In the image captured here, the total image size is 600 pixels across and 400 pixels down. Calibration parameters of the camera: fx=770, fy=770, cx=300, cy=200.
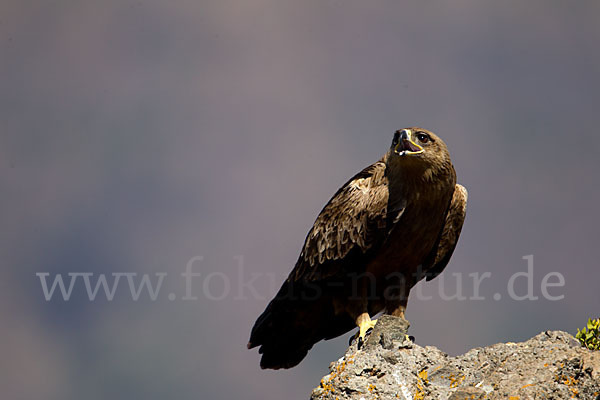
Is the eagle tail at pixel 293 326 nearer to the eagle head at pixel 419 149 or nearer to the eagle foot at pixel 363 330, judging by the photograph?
the eagle foot at pixel 363 330

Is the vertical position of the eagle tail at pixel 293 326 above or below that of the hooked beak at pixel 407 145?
below

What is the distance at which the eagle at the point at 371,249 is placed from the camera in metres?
8.78

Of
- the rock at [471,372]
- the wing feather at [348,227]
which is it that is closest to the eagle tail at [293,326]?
the wing feather at [348,227]

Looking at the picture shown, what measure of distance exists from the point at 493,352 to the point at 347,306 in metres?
2.31

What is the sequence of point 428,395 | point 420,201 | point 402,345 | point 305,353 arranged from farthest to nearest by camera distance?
point 305,353
point 420,201
point 402,345
point 428,395

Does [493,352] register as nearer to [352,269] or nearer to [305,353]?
[352,269]

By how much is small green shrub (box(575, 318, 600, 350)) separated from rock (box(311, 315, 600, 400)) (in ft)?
1.49

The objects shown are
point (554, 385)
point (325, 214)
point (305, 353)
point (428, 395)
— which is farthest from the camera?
point (305, 353)

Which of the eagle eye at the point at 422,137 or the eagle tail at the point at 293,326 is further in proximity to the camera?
the eagle tail at the point at 293,326

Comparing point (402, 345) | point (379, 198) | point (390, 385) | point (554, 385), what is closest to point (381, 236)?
point (379, 198)

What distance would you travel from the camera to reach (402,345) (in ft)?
25.0

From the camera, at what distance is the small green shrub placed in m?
7.70

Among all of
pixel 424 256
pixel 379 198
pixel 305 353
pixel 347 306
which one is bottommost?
pixel 305 353

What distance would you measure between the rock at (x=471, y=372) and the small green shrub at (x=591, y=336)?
0.45 m
